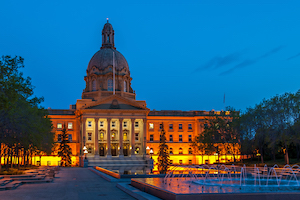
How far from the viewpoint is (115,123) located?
98.9 meters

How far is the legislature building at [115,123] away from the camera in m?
94.3

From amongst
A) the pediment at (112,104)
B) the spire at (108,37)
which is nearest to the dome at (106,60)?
the spire at (108,37)

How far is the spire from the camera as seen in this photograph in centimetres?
11838

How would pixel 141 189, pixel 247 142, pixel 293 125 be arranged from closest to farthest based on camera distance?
pixel 141 189 < pixel 293 125 < pixel 247 142

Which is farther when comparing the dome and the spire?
the spire

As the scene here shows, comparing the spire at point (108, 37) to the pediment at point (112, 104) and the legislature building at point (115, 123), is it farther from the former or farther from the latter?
the pediment at point (112, 104)

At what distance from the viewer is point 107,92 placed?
4264 inches

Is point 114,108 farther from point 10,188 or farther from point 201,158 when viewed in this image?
point 10,188

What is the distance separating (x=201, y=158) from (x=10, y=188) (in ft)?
272

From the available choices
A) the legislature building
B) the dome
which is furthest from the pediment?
the dome

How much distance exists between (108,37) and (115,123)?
32.9m

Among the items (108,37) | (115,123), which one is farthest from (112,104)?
(108,37)

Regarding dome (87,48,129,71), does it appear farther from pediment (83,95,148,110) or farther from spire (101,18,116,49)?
pediment (83,95,148,110)

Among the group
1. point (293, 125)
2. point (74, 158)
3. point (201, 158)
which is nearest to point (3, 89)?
point (293, 125)
